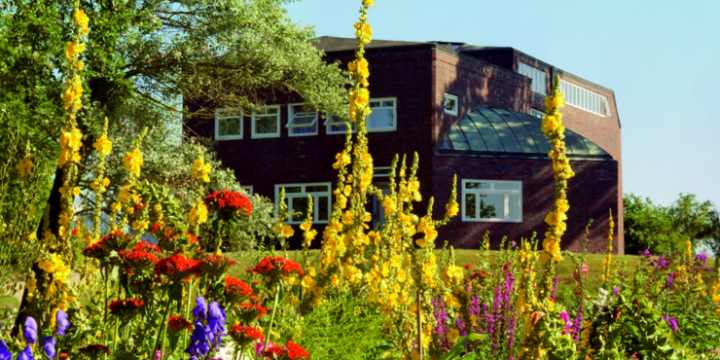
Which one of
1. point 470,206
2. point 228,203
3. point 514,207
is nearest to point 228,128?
point 470,206

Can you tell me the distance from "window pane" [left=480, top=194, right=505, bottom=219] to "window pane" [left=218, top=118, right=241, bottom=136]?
9.49m

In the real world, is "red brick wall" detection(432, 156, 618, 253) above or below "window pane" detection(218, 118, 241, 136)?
below

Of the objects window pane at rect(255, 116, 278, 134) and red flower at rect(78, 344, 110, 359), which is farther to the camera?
window pane at rect(255, 116, 278, 134)

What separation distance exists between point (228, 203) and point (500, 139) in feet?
70.2

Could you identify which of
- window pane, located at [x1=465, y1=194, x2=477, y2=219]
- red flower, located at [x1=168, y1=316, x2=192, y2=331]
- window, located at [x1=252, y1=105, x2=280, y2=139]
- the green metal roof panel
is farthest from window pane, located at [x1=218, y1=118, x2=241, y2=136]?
red flower, located at [x1=168, y1=316, x2=192, y2=331]

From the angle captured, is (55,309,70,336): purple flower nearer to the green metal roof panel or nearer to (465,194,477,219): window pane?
(465,194,477,219): window pane

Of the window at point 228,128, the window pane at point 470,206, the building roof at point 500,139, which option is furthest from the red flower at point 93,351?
the window at point 228,128

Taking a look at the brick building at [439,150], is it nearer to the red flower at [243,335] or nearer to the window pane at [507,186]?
the window pane at [507,186]

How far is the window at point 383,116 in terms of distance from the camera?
23.3 metres

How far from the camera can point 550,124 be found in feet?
9.57

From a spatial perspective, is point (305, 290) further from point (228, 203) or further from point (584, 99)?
point (584, 99)

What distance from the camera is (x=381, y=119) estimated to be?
23.5 m

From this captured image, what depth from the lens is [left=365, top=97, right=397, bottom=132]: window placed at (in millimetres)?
23344

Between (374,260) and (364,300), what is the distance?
38 cm
